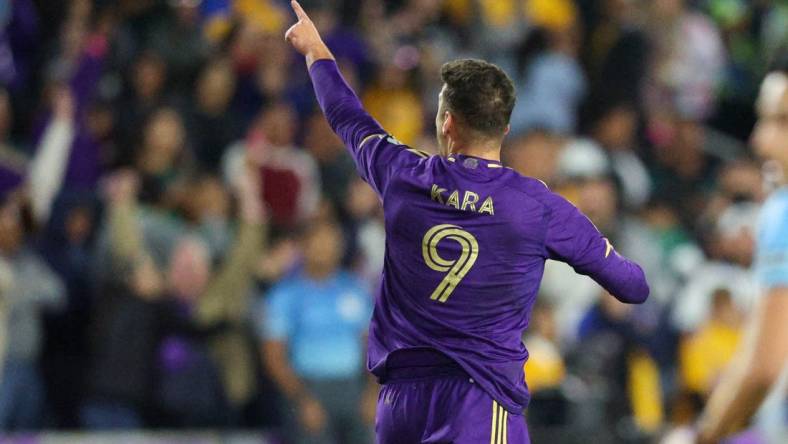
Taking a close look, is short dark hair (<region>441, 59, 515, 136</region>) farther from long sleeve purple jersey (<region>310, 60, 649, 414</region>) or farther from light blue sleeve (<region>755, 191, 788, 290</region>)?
light blue sleeve (<region>755, 191, 788, 290</region>)

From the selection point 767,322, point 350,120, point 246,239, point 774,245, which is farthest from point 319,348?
point 767,322

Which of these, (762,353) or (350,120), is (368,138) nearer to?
(350,120)

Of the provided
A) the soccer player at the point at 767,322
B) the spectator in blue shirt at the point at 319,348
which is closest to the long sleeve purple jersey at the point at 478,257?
the soccer player at the point at 767,322

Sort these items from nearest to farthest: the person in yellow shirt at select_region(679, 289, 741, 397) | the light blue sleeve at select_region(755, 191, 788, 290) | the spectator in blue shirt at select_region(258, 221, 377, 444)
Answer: the light blue sleeve at select_region(755, 191, 788, 290) → the spectator in blue shirt at select_region(258, 221, 377, 444) → the person in yellow shirt at select_region(679, 289, 741, 397)

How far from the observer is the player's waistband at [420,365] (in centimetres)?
448

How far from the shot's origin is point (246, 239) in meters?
9.74

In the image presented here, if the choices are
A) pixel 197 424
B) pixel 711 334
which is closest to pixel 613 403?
pixel 711 334

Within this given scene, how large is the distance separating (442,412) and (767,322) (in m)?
1.39

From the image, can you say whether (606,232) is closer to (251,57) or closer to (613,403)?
(613,403)

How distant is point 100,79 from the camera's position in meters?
9.98

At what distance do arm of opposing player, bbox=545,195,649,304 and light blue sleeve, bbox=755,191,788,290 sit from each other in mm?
815

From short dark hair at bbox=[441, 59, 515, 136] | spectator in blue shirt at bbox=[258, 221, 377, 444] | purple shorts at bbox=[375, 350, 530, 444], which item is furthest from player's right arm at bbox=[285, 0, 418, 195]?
spectator in blue shirt at bbox=[258, 221, 377, 444]

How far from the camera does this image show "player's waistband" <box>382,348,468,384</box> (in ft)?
14.7

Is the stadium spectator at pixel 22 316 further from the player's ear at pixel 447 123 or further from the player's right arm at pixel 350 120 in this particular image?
the player's ear at pixel 447 123
